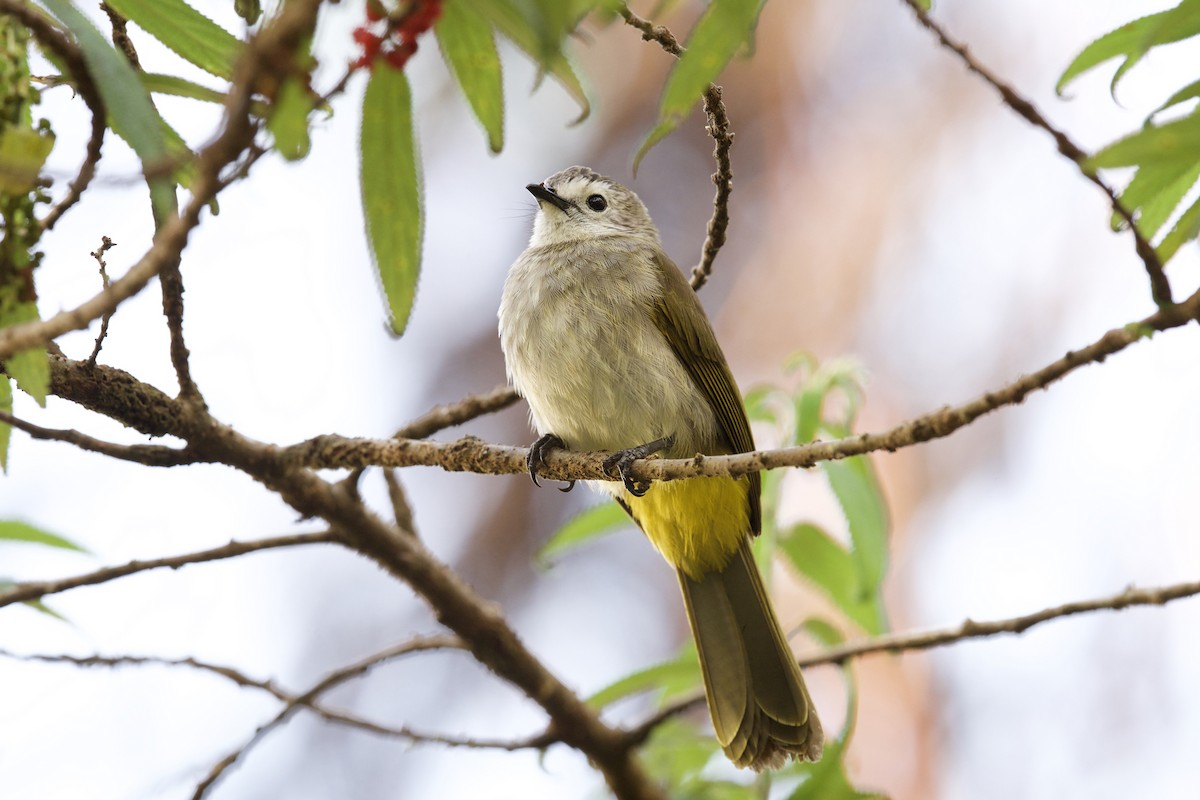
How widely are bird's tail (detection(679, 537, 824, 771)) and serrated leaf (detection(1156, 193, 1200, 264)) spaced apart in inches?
67.5

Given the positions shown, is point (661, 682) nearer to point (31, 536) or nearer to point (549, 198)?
point (31, 536)

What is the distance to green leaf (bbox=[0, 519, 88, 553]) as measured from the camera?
2186 millimetres

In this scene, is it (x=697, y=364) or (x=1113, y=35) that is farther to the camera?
(x=697, y=364)

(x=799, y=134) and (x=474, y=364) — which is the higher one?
(x=799, y=134)

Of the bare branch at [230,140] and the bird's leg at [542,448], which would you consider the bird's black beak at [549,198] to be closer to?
the bird's leg at [542,448]

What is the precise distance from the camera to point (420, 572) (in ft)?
7.40

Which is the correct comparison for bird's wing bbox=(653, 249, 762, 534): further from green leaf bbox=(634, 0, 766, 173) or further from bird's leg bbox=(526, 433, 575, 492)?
green leaf bbox=(634, 0, 766, 173)

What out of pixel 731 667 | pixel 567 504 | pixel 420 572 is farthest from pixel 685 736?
pixel 567 504

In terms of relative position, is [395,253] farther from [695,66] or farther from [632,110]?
[632,110]

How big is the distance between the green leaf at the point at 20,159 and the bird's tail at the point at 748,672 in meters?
2.15

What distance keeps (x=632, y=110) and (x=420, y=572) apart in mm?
5120

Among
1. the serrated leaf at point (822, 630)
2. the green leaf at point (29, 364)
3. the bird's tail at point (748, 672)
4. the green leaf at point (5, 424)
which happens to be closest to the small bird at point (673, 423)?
the bird's tail at point (748, 672)

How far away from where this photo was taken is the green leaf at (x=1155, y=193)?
5.08ft

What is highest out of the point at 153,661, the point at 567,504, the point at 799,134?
the point at 799,134
